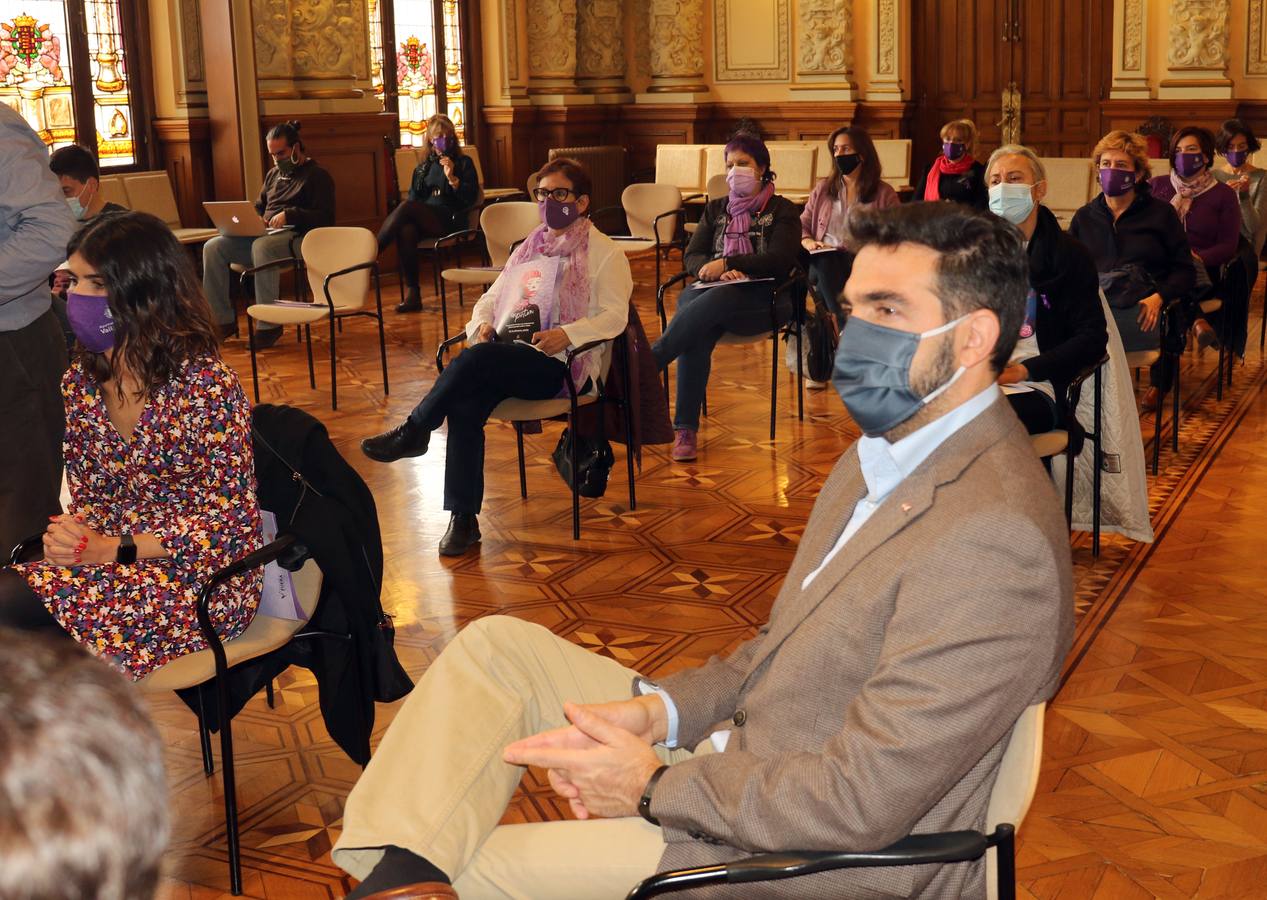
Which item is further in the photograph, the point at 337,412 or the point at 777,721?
the point at 337,412

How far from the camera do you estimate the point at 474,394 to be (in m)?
4.59

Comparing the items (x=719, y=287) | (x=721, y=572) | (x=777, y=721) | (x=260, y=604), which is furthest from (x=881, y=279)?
(x=719, y=287)

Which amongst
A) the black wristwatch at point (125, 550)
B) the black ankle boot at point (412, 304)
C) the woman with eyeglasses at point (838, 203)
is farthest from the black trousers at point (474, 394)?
the black ankle boot at point (412, 304)

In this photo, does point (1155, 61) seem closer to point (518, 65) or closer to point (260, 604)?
point (518, 65)

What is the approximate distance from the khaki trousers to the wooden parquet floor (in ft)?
1.36

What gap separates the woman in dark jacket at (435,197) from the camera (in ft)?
32.8

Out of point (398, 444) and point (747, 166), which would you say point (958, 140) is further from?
point (398, 444)

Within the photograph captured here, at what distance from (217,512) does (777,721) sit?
4.33 ft

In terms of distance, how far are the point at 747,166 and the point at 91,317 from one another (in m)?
3.62

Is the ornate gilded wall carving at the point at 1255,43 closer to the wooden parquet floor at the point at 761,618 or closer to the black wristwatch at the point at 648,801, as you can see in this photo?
the wooden parquet floor at the point at 761,618

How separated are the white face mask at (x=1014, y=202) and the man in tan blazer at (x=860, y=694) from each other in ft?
7.73

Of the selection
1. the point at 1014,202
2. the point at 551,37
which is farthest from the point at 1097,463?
the point at 551,37

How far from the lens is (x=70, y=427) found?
9.44 feet

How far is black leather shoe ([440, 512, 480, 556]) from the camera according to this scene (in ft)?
15.3
